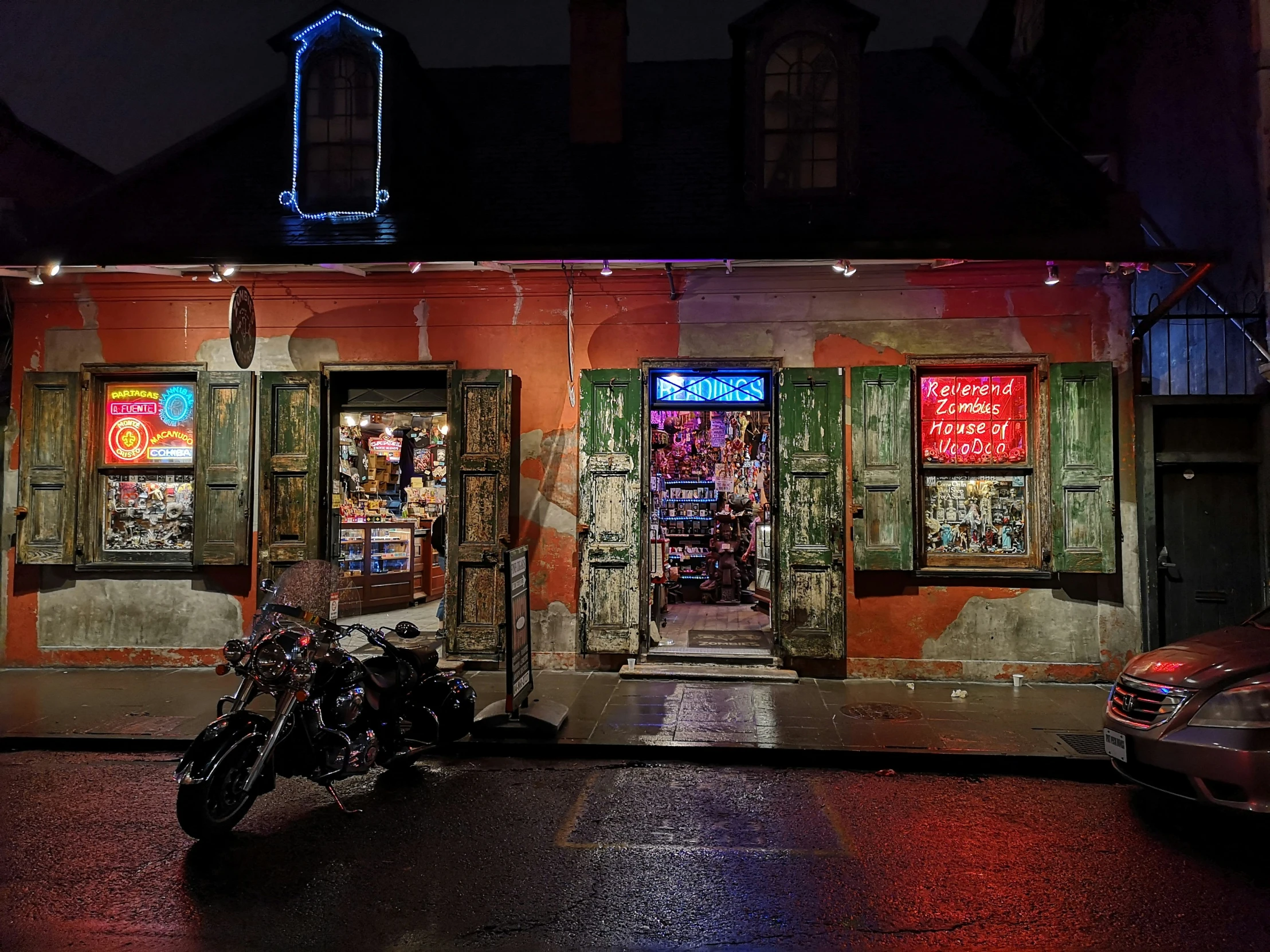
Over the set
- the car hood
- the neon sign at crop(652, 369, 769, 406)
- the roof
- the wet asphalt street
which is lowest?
the wet asphalt street

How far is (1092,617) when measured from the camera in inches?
341

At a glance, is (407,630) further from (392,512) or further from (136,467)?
(392,512)

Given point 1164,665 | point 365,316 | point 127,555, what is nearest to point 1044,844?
point 1164,665

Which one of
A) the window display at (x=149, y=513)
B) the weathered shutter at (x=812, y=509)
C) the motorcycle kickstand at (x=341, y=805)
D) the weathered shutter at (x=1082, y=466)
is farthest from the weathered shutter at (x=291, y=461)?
the weathered shutter at (x=1082, y=466)

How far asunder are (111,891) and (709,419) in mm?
11378

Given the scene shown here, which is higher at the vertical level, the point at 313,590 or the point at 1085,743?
the point at 313,590

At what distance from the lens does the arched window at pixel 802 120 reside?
31.7 ft

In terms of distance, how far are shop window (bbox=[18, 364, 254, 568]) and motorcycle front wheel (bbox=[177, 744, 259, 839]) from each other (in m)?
5.07

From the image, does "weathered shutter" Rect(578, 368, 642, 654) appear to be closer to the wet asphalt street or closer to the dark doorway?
the wet asphalt street

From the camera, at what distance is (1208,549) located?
28.0ft

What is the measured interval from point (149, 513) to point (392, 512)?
468 cm

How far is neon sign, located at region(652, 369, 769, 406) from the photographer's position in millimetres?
9367

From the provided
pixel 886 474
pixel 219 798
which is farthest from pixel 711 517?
pixel 219 798

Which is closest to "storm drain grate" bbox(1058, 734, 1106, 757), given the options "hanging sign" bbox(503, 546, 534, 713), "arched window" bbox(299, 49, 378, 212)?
"hanging sign" bbox(503, 546, 534, 713)
